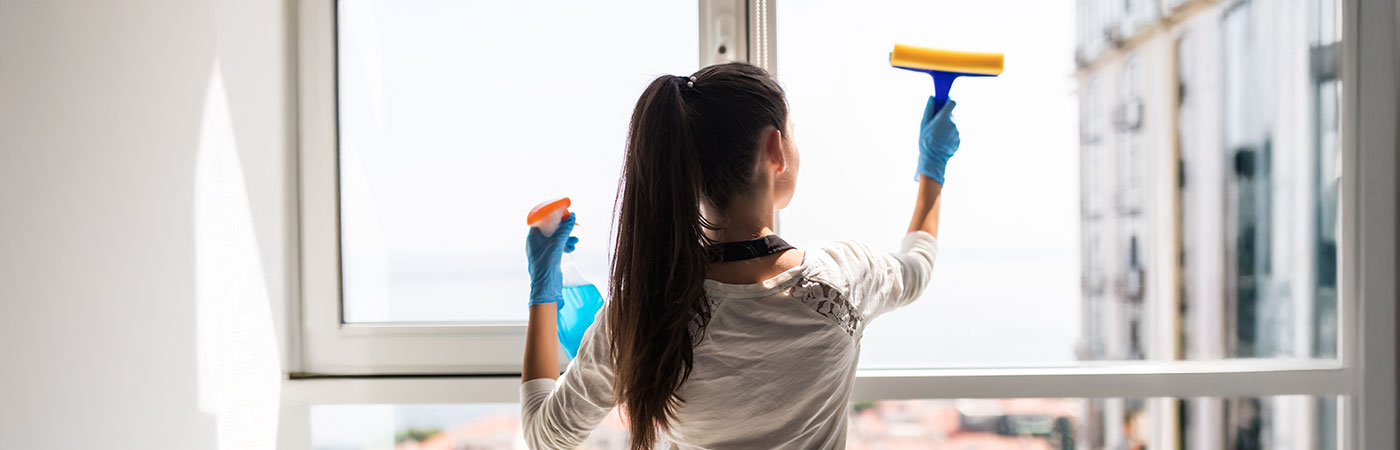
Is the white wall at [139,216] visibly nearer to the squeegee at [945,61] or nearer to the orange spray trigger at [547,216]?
the orange spray trigger at [547,216]

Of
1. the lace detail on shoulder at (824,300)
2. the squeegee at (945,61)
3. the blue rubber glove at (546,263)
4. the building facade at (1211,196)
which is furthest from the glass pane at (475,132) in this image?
the building facade at (1211,196)

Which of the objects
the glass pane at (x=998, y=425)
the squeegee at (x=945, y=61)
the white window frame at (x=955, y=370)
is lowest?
the glass pane at (x=998, y=425)

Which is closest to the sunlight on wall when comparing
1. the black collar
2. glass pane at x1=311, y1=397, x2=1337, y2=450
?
glass pane at x1=311, y1=397, x2=1337, y2=450

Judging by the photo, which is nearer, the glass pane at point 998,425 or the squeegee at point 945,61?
the squeegee at point 945,61

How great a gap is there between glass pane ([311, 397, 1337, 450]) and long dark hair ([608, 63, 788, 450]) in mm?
453

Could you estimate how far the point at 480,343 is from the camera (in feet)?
4.12

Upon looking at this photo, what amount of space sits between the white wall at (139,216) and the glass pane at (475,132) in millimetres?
118

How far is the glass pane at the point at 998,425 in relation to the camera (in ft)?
4.14

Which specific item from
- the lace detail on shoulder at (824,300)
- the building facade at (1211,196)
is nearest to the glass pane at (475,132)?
the lace detail on shoulder at (824,300)

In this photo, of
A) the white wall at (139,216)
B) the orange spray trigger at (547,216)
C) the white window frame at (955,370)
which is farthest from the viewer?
the white window frame at (955,370)

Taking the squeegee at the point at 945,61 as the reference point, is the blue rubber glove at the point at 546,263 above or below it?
below

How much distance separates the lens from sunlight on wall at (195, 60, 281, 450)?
1071mm

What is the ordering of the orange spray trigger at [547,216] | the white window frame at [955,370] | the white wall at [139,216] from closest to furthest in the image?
the white wall at [139,216] < the orange spray trigger at [547,216] < the white window frame at [955,370]

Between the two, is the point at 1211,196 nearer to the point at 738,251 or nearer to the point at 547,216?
the point at 738,251
